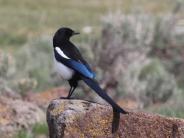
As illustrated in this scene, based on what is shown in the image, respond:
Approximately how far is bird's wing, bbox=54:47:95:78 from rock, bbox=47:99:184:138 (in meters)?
0.31

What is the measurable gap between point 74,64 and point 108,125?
23.1 inches

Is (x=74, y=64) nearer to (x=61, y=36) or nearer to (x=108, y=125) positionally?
(x=61, y=36)

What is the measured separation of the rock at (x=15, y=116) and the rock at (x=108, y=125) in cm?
235

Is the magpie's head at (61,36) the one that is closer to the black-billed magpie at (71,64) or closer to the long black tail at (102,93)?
the black-billed magpie at (71,64)

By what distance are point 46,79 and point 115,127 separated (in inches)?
380

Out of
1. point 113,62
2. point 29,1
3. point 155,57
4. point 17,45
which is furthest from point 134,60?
point 29,1

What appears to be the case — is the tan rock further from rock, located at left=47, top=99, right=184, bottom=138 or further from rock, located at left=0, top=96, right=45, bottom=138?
rock, located at left=47, top=99, right=184, bottom=138

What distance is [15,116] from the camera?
31.1ft

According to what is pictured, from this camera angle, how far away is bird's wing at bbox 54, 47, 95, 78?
664 centimetres

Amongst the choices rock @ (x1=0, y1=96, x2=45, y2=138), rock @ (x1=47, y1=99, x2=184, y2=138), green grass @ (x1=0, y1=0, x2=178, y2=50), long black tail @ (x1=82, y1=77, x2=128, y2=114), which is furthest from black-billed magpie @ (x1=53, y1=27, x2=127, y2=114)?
green grass @ (x1=0, y1=0, x2=178, y2=50)

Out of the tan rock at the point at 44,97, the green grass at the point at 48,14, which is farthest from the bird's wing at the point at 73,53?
the green grass at the point at 48,14

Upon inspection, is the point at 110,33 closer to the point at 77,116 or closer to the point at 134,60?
the point at 134,60

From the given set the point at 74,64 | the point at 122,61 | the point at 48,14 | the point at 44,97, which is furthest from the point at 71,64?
the point at 48,14

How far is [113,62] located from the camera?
16.0m
